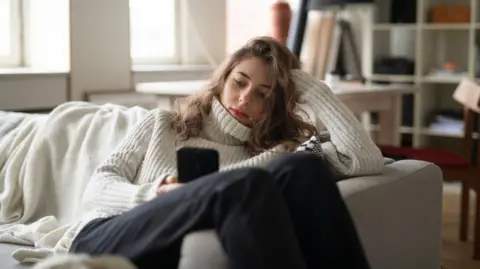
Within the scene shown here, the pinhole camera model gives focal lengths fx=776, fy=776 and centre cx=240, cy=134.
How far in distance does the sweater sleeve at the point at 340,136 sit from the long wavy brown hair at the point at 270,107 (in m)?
0.04

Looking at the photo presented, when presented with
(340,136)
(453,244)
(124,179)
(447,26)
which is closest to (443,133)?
(447,26)

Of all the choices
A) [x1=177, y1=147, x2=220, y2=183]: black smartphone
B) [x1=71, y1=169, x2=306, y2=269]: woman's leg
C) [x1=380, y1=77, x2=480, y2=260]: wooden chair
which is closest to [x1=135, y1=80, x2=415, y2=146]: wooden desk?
[x1=380, y1=77, x2=480, y2=260]: wooden chair

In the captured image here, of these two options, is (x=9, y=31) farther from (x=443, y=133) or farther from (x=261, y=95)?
(x=443, y=133)

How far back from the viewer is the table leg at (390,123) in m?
3.53

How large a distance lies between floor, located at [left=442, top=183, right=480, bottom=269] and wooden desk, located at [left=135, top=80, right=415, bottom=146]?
0.49 m

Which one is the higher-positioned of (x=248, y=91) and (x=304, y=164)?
(x=248, y=91)

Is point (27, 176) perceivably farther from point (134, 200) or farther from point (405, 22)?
point (405, 22)

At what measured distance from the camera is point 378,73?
4.86 meters

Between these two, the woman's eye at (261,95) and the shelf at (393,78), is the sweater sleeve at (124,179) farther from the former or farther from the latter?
the shelf at (393,78)

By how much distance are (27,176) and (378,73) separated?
304 centimetres

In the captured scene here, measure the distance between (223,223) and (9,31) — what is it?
2378 mm

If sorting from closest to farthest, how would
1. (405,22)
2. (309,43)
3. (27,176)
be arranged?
(27,176) → (309,43) → (405,22)

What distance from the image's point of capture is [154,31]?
4.18 m

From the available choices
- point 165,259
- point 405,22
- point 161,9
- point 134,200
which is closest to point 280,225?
point 165,259
